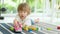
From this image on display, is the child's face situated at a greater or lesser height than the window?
lesser

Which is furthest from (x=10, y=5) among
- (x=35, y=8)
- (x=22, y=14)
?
(x=22, y=14)

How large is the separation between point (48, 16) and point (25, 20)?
2834 millimetres

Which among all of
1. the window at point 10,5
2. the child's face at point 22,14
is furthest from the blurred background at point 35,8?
the child's face at point 22,14

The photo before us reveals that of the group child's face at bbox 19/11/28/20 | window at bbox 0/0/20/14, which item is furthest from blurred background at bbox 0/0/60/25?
child's face at bbox 19/11/28/20

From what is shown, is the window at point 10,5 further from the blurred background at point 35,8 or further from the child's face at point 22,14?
the child's face at point 22,14

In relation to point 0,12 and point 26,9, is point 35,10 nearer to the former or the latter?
point 0,12

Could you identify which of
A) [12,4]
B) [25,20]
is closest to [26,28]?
[25,20]

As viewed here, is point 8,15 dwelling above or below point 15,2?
below

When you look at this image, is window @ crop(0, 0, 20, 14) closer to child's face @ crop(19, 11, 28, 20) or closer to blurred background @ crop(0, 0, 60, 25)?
blurred background @ crop(0, 0, 60, 25)

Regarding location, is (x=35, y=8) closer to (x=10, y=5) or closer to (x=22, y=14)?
(x=10, y=5)

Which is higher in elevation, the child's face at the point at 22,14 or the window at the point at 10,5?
the window at the point at 10,5

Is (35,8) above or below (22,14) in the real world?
above

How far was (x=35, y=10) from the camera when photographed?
5523 millimetres

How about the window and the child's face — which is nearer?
the child's face
